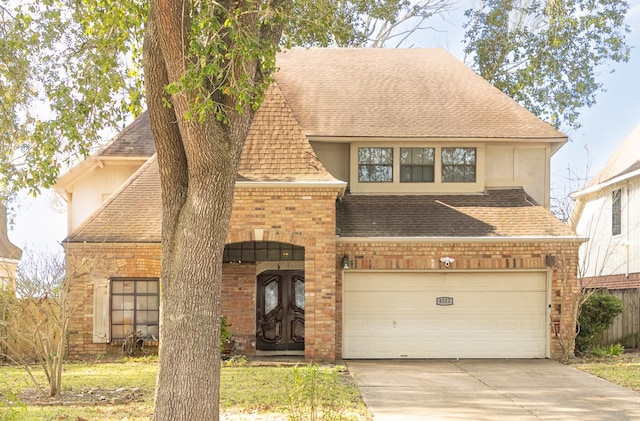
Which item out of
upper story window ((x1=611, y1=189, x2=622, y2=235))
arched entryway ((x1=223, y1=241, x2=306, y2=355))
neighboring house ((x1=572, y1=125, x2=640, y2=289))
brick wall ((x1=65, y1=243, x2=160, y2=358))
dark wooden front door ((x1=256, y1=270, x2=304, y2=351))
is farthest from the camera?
upper story window ((x1=611, y1=189, x2=622, y2=235))

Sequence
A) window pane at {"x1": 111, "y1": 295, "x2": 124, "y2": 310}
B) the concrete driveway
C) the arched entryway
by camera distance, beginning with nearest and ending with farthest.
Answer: the concrete driveway → window pane at {"x1": 111, "y1": 295, "x2": 124, "y2": 310} → the arched entryway

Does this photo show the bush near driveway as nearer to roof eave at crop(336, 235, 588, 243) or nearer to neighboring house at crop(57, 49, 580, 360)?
neighboring house at crop(57, 49, 580, 360)

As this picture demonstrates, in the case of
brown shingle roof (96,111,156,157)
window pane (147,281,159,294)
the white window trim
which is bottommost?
window pane (147,281,159,294)

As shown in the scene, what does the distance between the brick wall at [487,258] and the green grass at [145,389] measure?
332 cm

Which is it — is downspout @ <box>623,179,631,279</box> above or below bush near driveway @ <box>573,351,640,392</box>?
above

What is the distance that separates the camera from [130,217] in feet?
62.1

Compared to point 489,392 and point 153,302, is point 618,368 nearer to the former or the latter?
point 489,392

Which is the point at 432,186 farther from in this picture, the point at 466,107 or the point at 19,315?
the point at 19,315

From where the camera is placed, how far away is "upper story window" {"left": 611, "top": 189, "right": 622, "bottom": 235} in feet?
82.3

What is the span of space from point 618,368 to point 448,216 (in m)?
5.17

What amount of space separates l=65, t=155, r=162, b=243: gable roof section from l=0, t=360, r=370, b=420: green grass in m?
2.87

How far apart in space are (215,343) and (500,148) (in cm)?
1366

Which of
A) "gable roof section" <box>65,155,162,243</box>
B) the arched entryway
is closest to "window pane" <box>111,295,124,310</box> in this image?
"gable roof section" <box>65,155,162,243</box>

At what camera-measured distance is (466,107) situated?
2120 cm
